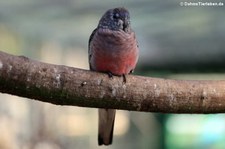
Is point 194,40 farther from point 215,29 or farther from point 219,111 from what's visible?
point 219,111

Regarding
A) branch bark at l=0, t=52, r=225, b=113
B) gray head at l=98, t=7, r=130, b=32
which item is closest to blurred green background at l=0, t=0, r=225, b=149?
gray head at l=98, t=7, r=130, b=32

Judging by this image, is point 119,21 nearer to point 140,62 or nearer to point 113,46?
point 113,46

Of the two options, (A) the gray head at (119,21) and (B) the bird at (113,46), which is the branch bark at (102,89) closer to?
(B) the bird at (113,46)

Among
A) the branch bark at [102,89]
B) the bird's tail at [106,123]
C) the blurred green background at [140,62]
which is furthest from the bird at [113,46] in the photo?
the blurred green background at [140,62]

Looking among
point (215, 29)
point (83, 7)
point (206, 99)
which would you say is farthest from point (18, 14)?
point (206, 99)

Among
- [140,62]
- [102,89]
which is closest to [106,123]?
[102,89]

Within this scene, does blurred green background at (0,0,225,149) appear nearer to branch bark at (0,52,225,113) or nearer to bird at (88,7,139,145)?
bird at (88,7,139,145)
